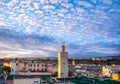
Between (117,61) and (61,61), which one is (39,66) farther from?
(117,61)

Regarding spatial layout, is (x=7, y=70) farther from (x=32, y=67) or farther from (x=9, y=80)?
(x=9, y=80)

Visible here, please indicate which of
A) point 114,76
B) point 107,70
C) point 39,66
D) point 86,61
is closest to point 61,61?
point 114,76

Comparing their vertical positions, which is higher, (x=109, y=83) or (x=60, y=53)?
(x=60, y=53)

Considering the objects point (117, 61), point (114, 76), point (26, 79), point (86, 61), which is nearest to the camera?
point (26, 79)

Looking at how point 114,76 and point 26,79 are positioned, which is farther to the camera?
point 114,76

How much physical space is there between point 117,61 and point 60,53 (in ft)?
369

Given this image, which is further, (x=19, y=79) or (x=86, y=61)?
(x=86, y=61)

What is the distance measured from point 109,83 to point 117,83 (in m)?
1.11

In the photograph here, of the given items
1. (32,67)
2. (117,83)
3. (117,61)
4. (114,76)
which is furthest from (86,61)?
(117,83)

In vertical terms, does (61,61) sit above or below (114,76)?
above

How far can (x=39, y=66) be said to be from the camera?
266ft

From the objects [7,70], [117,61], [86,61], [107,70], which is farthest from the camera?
[86,61]

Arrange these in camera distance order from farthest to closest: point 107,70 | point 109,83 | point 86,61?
point 86,61, point 107,70, point 109,83

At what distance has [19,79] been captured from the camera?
87.6ft
